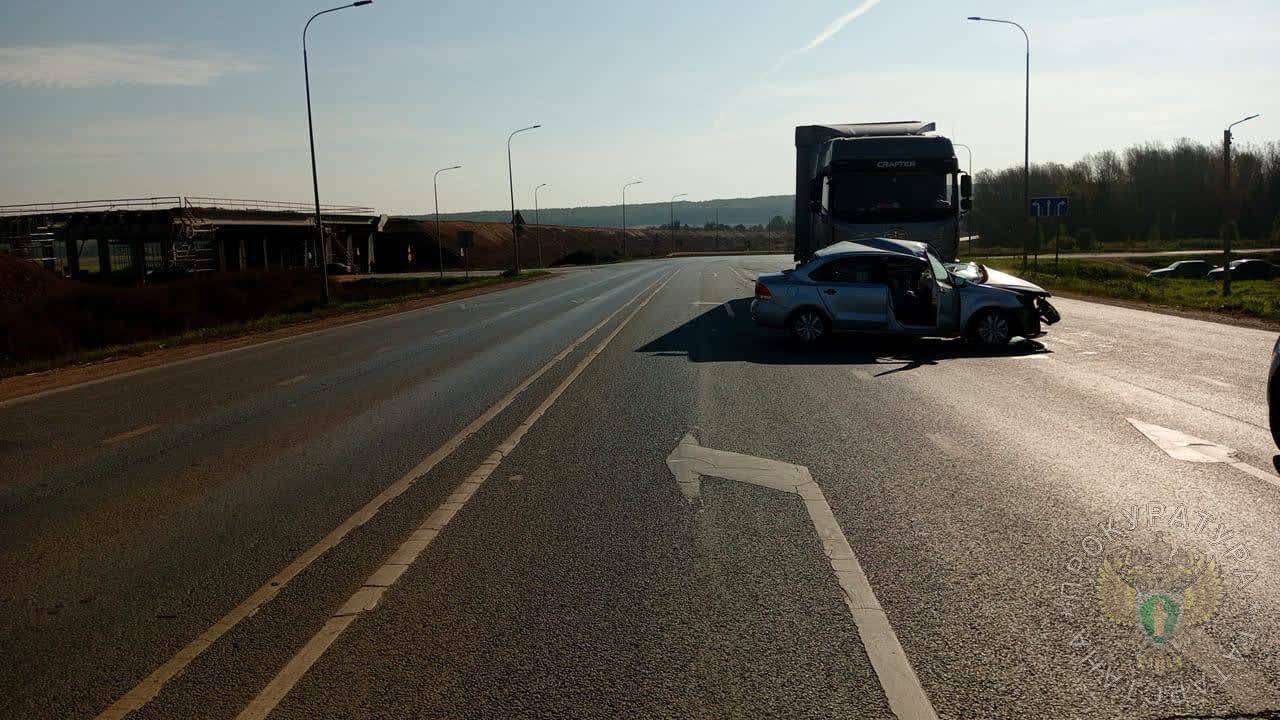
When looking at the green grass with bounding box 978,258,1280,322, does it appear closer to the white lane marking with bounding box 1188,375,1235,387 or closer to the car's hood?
the car's hood

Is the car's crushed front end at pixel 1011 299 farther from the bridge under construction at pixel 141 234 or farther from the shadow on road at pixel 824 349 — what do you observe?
the bridge under construction at pixel 141 234

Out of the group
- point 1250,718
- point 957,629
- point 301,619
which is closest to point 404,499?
point 301,619

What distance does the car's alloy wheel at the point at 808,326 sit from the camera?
1659 cm

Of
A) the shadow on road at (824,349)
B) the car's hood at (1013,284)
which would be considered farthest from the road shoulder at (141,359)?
the car's hood at (1013,284)

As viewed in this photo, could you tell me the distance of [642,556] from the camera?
5.49 metres

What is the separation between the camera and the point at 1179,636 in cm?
431

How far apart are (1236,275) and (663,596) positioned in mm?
59895

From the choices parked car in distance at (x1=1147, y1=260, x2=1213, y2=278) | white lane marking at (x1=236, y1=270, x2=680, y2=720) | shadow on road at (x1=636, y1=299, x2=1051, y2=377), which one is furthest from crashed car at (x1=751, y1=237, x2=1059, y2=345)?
parked car in distance at (x1=1147, y1=260, x2=1213, y2=278)

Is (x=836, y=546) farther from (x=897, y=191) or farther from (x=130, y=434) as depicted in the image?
(x=897, y=191)

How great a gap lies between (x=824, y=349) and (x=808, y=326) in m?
0.52

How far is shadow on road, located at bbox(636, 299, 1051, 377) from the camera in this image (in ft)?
48.8

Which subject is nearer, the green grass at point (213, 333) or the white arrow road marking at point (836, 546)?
the white arrow road marking at point (836, 546)

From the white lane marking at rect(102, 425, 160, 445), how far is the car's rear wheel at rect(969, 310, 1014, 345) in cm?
1178

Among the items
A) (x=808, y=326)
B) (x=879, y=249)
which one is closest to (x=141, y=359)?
(x=808, y=326)
